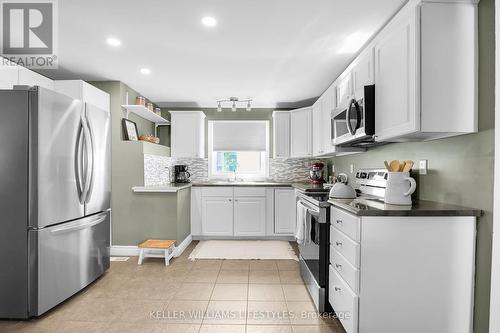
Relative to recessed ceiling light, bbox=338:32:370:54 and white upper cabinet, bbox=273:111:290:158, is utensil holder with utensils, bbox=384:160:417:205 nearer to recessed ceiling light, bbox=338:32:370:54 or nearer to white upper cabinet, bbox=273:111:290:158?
recessed ceiling light, bbox=338:32:370:54

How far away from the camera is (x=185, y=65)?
124 inches

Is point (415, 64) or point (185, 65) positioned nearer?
point (415, 64)

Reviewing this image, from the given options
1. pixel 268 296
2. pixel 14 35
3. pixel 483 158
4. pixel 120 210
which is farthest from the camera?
pixel 120 210

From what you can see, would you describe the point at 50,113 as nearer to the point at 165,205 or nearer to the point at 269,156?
the point at 165,205

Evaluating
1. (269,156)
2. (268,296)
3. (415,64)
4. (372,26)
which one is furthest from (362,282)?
(269,156)

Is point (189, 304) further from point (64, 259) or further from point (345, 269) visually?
point (345, 269)

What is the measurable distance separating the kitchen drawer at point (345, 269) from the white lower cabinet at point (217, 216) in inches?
102

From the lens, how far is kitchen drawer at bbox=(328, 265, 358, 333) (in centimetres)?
171

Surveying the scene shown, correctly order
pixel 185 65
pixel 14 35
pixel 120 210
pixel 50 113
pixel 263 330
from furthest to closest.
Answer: pixel 120 210, pixel 185 65, pixel 14 35, pixel 50 113, pixel 263 330

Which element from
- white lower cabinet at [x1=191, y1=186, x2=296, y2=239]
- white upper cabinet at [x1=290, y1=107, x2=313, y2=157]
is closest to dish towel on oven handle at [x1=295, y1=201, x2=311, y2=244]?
white lower cabinet at [x1=191, y1=186, x2=296, y2=239]

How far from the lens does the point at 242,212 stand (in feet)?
15.1

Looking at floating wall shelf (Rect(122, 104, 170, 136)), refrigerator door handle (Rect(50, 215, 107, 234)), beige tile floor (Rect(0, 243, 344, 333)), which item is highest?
floating wall shelf (Rect(122, 104, 170, 136))

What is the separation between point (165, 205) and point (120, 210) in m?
0.62

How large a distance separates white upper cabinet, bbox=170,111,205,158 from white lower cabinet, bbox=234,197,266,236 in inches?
45.9
